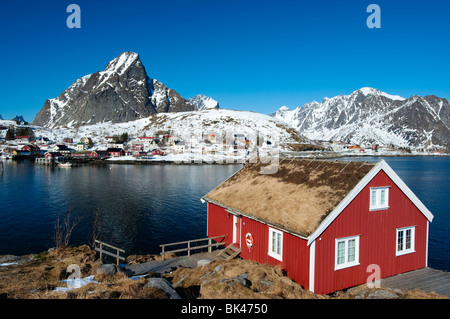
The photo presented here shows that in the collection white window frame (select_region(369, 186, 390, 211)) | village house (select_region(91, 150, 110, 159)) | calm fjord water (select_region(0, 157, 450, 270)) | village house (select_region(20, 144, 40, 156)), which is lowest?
calm fjord water (select_region(0, 157, 450, 270))

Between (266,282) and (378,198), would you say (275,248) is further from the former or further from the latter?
(378,198)

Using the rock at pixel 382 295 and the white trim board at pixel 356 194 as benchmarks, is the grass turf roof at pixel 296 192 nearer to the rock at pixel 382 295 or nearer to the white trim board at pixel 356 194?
the white trim board at pixel 356 194

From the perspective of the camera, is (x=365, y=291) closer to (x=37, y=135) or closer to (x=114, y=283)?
(x=114, y=283)

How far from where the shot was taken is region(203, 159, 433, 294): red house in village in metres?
13.7

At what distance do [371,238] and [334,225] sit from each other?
2683 mm

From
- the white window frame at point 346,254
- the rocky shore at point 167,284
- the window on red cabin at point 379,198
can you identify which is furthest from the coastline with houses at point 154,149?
the rocky shore at point 167,284

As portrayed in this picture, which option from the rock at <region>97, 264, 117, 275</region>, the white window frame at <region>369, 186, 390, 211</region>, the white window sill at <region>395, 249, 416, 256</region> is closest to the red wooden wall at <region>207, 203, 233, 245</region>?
the rock at <region>97, 264, 117, 275</region>

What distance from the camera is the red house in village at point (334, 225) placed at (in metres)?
13.7

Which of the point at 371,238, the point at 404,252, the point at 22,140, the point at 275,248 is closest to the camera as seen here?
the point at 371,238

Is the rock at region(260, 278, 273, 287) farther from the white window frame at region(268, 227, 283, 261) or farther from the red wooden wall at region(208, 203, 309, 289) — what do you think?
the white window frame at region(268, 227, 283, 261)

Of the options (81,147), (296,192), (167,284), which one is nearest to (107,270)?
(167,284)

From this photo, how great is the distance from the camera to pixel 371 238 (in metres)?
15.0

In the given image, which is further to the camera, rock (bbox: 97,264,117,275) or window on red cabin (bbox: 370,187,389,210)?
window on red cabin (bbox: 370,187,389,210)
